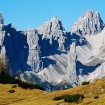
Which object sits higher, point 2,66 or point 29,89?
point 2,66

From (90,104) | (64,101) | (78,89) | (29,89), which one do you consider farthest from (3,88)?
(90,104)

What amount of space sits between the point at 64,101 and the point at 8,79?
47.9 meters

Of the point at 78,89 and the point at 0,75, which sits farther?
the point at 0,75

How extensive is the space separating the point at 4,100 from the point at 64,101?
1673 centimetres

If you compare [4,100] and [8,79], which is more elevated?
[8,79]

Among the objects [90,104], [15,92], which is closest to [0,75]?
[15,92]

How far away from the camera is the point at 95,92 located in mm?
56250

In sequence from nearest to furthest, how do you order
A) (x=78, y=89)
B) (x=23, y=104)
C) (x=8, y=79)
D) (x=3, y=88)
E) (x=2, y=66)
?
(x=23, y=104) → (x=78, y=89) → (x=3, y=88) → (x=8, y=79) → (x=2, y=66)

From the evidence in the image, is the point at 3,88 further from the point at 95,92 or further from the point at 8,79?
the point at 95,92

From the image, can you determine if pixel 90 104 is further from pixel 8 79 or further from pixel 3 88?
pixel 8 79

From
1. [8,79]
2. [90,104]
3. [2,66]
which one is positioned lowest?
[90,104]

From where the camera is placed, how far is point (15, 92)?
74.4 meters

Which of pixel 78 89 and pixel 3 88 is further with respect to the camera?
pixel 3 88

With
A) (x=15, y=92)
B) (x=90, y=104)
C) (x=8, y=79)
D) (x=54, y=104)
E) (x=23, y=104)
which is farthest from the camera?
(x=8, y=79)
